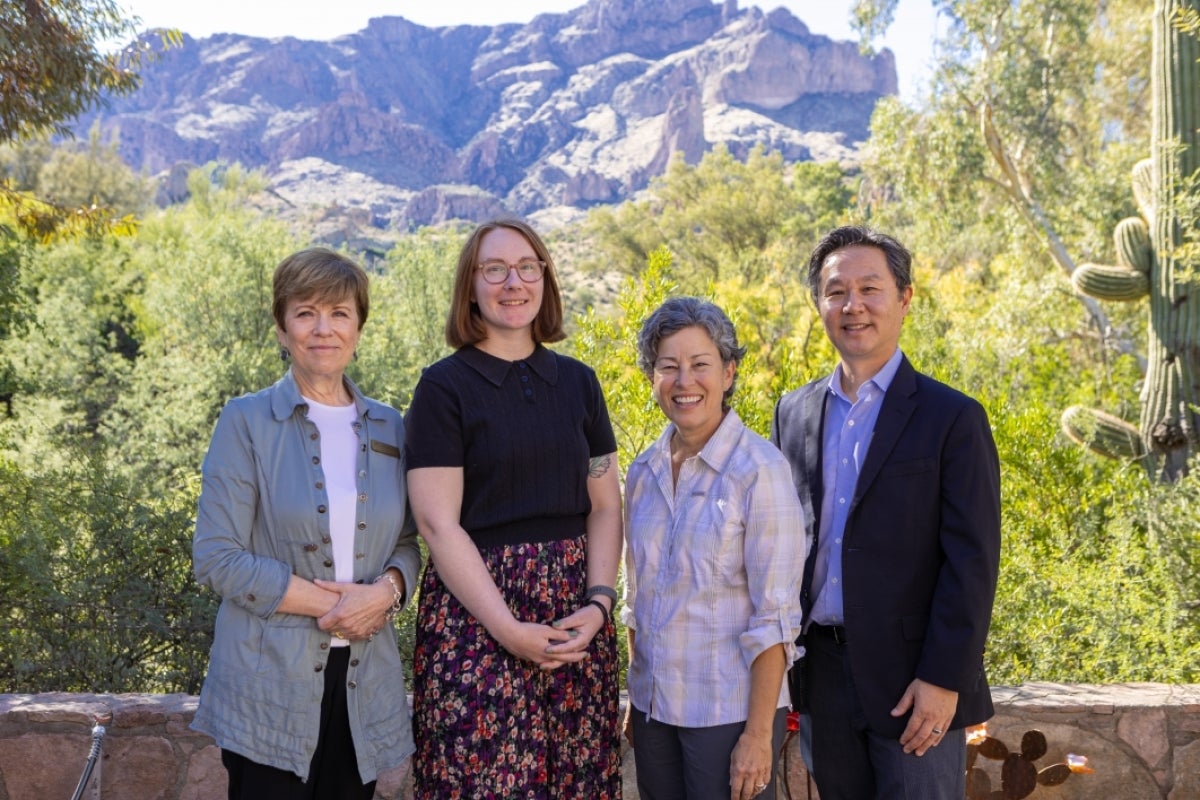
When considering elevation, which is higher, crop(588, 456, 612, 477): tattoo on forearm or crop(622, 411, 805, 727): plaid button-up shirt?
crop(588, 456, 612, 477): tattoo on forearm

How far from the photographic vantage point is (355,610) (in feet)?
7.14

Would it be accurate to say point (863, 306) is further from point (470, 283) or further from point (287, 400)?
point (287, 400)

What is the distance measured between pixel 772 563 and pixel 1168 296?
25.6ft

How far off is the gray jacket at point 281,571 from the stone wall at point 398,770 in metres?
1.00

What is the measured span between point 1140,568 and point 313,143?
421 feet

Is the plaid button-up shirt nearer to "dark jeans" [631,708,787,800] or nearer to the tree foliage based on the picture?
"dark jeans" [631,708,787,800]

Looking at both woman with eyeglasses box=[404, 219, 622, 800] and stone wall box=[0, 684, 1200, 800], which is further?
stone wall box=[0, 684, 1200, 800]

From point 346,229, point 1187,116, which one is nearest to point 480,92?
point 346,229

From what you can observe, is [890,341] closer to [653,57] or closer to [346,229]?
[346,229]

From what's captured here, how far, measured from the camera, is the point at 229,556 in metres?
2.11

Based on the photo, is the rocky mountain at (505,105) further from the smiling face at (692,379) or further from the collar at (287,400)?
the smiling face at (692,379)

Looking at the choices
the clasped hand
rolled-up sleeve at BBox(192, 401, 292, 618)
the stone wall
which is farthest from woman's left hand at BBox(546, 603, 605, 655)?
the stone wall

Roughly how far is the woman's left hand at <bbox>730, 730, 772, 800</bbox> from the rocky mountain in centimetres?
9866

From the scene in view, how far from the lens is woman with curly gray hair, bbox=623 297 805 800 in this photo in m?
2.06
